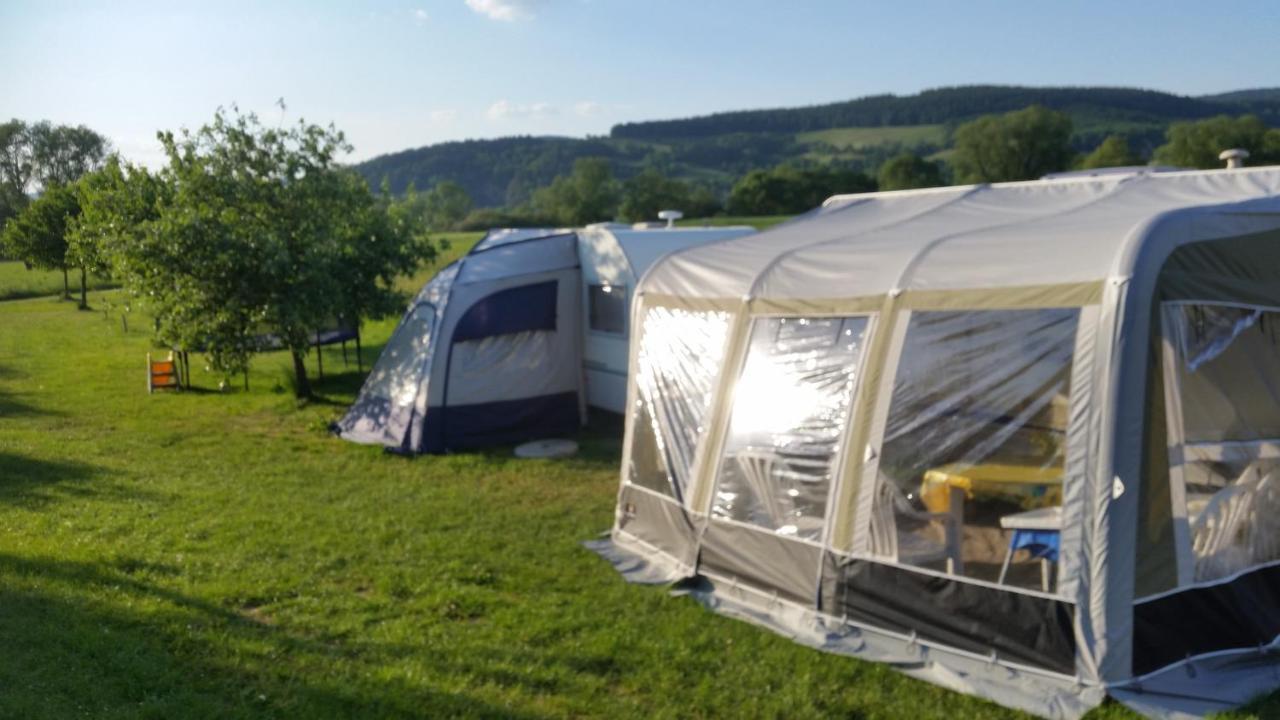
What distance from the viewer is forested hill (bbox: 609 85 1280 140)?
53250 mm

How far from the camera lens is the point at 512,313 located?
1090 cm

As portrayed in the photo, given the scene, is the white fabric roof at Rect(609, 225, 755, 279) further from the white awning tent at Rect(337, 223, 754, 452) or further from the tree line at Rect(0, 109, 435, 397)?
the tree line at Rect(0, 109, 435, 397)

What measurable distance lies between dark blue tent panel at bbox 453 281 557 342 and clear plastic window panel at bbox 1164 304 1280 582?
7.27m

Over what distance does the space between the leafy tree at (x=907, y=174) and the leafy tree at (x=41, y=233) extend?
31.1 meters

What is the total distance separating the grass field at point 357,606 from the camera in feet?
15.0

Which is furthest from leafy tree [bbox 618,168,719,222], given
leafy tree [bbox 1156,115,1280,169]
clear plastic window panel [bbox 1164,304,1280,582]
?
clear plastic window panel [bbox 1164,304,1280,582]

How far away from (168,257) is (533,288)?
442 centimetres

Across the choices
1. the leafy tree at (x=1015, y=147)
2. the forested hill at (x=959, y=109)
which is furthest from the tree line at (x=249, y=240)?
the forested hill at (x=959, y=109)

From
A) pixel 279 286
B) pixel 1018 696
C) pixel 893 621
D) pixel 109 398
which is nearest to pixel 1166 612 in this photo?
pixel 1018 696

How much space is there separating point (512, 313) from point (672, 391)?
14.8 ft

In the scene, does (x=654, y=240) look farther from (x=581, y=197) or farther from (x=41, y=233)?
(x=581, y=197)

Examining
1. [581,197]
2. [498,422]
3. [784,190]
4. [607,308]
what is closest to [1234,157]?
[607,308]

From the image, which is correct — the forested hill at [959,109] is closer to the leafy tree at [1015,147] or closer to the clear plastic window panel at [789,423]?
the leafy tree at [1015,147]

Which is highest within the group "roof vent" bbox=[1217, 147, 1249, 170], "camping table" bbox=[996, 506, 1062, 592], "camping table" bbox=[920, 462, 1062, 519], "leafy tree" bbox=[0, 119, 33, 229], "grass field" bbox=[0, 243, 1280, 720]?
"leafy tree" bbox=[0, 119, 33, 229]
